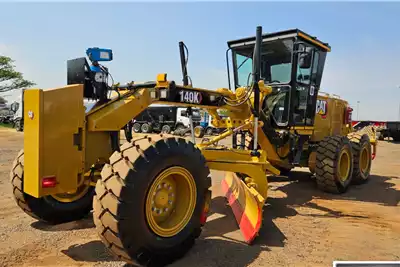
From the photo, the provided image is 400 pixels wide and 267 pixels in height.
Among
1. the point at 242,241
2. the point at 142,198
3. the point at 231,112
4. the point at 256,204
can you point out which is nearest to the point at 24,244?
the point at 142,198

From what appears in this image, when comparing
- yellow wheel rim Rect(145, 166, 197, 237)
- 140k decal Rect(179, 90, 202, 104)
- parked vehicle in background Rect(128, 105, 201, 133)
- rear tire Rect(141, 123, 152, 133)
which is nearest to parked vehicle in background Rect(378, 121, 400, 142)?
parked vehicle in background Rect(128, 105, 201, 133)

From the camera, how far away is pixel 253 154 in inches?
216

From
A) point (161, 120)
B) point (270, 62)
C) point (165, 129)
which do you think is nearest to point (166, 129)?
point (165, 129)

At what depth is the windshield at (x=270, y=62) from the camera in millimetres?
7022

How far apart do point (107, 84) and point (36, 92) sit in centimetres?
112

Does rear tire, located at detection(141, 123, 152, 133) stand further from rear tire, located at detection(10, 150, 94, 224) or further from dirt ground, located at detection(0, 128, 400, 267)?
rear tire, located at detection(10, 150, 94, 224)

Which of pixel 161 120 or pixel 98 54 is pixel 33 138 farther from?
pixel 161 120

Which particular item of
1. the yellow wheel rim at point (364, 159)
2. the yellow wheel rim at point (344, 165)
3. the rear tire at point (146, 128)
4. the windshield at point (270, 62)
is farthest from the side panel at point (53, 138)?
the rear tire at point (146, 128)

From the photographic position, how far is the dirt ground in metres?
3.68

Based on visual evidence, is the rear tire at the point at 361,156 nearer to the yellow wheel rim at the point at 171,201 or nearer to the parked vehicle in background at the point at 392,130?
the yellow wheel rim at the point at 171,201

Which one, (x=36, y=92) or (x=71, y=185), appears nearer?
(x=36, y=92)

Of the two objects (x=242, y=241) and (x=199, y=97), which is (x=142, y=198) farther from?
(x=199, y=97)

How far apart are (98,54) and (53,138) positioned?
118 centimetres

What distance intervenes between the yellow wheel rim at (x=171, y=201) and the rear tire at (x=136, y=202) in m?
0.04
